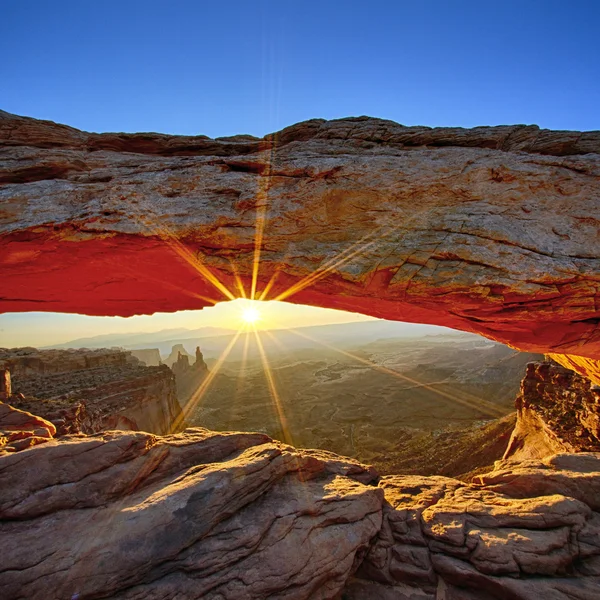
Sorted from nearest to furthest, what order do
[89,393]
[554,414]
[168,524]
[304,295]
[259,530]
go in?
[168,524] → [259,530] → [304,295] → [554,414] → [89,393]

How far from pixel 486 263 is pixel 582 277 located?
111 inches

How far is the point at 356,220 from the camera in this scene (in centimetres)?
1005

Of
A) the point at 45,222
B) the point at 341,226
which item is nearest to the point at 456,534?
the point at 341,226

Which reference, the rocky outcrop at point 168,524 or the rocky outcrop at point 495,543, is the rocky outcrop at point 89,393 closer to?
the rocky outcrop at point 168,524

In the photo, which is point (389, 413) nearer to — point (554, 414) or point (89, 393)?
point (554, 414)

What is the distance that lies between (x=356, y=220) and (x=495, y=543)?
9525 millimetres

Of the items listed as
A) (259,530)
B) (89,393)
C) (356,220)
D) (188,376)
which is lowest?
(188,376)

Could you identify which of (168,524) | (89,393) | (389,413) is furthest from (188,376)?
(168,524)

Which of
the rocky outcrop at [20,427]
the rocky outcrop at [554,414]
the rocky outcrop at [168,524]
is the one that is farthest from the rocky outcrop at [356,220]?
the rocky outcrop at [554,414]

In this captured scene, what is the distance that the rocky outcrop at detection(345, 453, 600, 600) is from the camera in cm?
685

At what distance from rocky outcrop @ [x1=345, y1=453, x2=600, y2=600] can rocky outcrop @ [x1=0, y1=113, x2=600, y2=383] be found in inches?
194

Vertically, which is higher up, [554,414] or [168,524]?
[168,524]

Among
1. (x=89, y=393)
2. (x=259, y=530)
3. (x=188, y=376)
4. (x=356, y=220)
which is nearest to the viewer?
(x=259, y=530)

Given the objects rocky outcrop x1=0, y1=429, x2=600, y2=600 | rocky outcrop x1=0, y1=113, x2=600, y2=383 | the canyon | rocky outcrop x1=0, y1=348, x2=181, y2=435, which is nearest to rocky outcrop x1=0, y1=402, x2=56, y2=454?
the canyon
